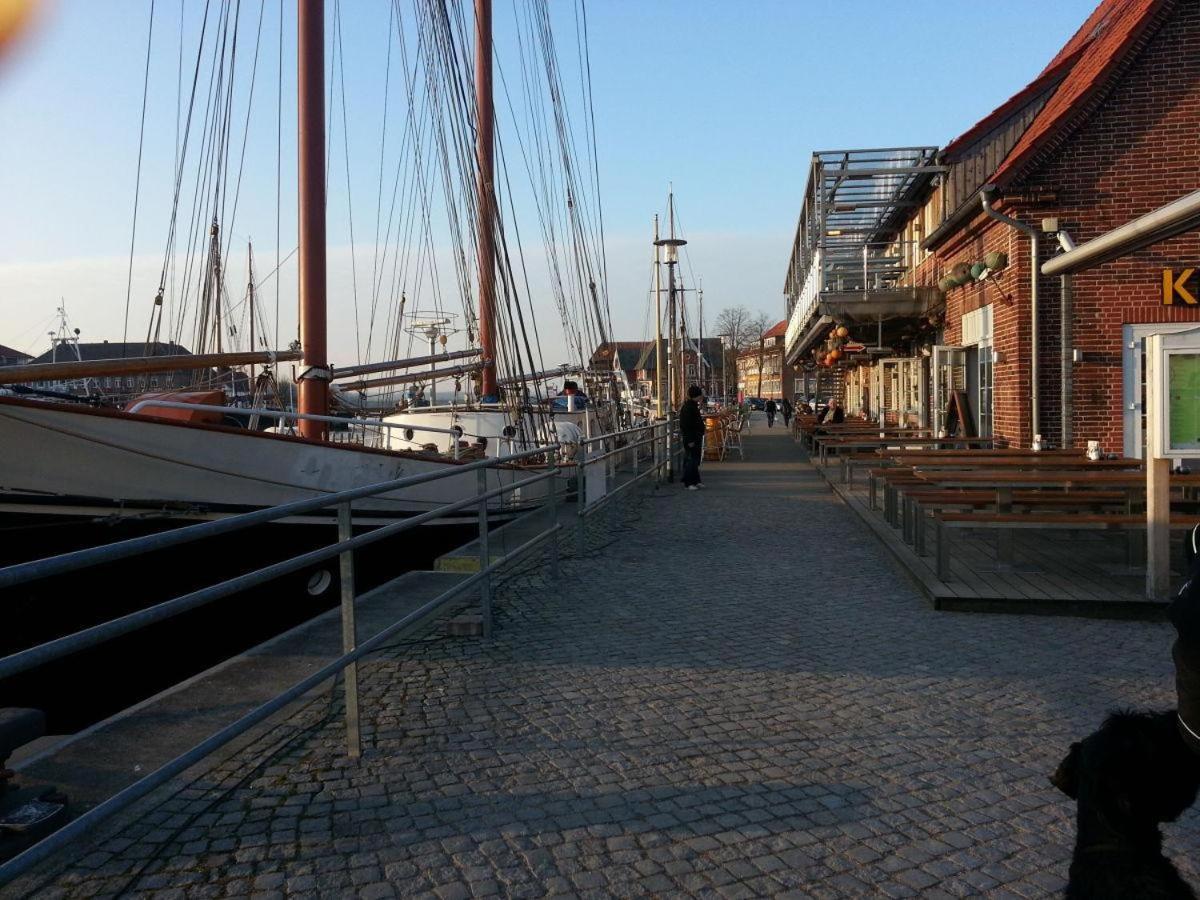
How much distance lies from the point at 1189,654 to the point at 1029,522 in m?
5.53

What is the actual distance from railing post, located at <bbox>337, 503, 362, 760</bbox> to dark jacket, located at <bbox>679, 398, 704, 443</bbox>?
12.8 metres

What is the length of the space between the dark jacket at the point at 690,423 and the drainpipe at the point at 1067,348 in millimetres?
5865

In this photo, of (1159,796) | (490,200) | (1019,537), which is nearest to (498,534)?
(1159,796)

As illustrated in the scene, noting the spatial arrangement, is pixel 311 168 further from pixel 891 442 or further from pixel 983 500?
pixel 891 442

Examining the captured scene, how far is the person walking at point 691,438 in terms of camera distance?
1683 centimetres

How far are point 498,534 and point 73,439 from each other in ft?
9.62

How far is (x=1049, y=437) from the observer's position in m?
12.8

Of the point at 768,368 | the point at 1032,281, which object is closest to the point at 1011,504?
the point at 1032,281

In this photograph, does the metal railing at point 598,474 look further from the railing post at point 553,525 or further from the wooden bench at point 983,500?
the wooden bench at point 983,500

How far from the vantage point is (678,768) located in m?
4.09

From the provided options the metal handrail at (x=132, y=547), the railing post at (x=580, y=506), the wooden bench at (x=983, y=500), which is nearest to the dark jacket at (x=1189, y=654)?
the metal handrail at (x=132, y=547)


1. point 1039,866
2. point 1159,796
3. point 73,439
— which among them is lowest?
point 1039,866

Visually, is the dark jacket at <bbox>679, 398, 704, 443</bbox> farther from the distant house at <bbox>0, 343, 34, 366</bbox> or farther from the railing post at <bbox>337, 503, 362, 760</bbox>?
the railing post at <bbox>337, 503, 362, 760</bbox>

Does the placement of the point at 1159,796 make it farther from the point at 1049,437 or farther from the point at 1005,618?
the point at 1049,437
